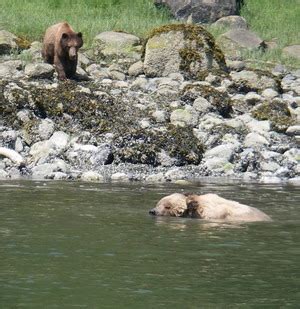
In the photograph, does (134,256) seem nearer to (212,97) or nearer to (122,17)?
(212,97)

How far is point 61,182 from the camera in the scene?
15727mm

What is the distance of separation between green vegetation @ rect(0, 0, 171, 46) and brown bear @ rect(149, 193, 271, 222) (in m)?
14.2

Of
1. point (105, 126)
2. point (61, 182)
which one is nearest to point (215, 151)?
point (105, 126)

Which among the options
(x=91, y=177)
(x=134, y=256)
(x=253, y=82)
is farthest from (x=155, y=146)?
(x=134, y=256)

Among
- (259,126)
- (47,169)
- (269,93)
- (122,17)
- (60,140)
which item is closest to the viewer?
(47,169)

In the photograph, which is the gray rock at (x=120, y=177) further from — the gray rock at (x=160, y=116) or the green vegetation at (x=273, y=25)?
the green vegetation at (x=273, y=25)

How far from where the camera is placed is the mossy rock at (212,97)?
2044 cm

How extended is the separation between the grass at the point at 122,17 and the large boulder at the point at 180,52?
3058 mm

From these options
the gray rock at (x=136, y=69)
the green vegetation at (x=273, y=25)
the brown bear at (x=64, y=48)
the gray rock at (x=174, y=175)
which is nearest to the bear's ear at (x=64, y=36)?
the brown bear at (x=64, y=48)

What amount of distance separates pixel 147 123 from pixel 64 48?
3.51 meters

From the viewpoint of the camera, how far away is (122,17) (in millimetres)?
30125

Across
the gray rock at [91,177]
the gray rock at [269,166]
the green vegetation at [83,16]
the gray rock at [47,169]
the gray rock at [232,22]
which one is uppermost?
the green vegetation at [83,16]

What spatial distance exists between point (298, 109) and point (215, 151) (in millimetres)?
4061

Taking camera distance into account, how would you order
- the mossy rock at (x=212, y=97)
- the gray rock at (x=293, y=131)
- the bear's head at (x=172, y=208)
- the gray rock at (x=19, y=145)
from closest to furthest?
1. the bear's head at (x=172, y=208)
2. the gray rock at (x=19, y=145)
3. the gray rock at (x=293, y=131)
4. the mossy rock at (x=212, y=97)
